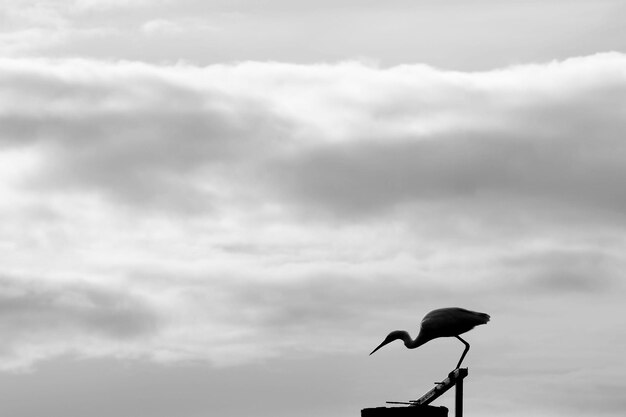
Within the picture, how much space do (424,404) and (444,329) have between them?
19.7 feet

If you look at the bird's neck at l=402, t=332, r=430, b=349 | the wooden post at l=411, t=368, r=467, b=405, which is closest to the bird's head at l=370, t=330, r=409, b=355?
the bird's neck at l=402, t=332, r=430, b=349

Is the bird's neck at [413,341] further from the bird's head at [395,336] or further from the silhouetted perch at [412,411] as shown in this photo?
the silhouetted perch at [412,411]

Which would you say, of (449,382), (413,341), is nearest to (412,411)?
(449,382)

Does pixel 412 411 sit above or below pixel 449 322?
below

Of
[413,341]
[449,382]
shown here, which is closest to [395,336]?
[413,341]

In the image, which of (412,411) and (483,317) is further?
(483,317)

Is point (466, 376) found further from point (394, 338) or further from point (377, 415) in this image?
point (394, 338)

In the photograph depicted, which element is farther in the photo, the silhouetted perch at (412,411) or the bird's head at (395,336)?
the bird's head at (395,336)

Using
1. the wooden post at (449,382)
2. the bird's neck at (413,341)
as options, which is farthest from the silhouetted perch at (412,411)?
the bird's neck at (413,341)

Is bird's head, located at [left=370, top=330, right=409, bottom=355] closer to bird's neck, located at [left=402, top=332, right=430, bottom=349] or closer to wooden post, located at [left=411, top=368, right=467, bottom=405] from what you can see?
bird's neck, located at [left=402, top=332, right=430, bottom=349]

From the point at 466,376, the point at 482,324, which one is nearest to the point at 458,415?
the point at 466,376

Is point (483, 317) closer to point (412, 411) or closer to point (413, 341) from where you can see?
point (413, 341)

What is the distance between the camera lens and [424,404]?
1681 inches

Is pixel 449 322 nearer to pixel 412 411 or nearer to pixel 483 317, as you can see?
pixel 483 317
